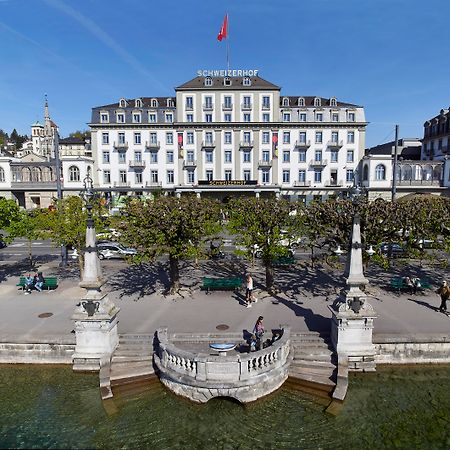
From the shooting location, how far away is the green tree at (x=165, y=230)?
17.2 metres

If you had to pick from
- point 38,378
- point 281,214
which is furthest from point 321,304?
point 38,378

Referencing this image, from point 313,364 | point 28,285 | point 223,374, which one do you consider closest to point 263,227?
point 313,364

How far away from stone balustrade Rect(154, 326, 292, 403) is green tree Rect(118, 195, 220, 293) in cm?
628

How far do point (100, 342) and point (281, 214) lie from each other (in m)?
10.8

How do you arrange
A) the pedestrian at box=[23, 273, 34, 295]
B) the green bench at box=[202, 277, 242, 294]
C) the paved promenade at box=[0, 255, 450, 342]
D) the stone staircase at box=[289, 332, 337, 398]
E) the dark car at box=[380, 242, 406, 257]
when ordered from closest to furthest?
1. the stone staircase at box=[289, 332, 337, 398]
2. the paved promenade at box=[0, 255, 450, 342]
3. the pedestrian at box=[23, 273, 34, 295]
4. the green bench at box=[202, 277, 242, 294]
5. the dark car at box=[380, 242, 406, 257]

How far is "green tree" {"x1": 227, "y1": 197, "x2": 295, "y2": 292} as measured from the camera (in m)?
18.0

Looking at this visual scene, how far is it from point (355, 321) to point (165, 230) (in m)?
9.62

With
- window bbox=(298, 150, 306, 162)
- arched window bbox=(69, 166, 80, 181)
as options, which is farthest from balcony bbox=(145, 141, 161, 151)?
window bbox=(298, 150, 306, 162)

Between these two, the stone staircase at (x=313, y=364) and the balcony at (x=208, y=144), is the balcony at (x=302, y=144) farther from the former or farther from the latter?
the stone staircase at (x=313, y=364)

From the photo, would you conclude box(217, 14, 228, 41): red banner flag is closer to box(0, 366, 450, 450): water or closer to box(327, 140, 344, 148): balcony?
box(327, 140, 344, 148): balcony

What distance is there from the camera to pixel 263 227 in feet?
60.2

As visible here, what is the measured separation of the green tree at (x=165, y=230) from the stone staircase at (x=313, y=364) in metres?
6.90

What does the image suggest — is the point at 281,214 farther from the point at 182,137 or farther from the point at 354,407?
the point at 182,137

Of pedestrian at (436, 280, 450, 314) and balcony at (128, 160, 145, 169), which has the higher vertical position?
balcony at (128, 160, 145, 169)
